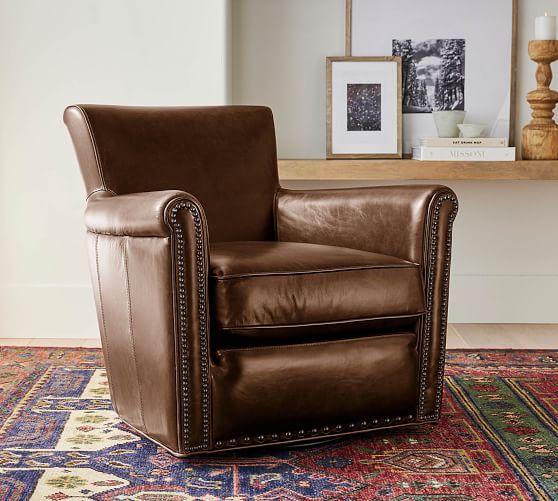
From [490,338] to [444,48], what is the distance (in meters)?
1.18

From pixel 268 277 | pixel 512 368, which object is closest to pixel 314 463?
pixel 268 277

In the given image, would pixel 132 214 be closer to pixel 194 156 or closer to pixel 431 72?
pixel 194 156

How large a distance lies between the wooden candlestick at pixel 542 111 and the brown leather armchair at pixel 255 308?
4.24ft

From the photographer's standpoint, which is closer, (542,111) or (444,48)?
(542,111)

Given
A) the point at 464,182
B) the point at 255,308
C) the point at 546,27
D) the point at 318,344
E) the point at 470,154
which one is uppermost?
the point at 546,27

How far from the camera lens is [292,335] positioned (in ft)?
6.69

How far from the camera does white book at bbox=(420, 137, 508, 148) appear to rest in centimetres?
346

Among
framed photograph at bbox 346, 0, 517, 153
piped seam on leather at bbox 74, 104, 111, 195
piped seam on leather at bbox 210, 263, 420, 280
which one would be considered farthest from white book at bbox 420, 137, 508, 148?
piped seam on leather at bbox 74, 104, 111, 195

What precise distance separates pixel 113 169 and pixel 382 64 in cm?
159

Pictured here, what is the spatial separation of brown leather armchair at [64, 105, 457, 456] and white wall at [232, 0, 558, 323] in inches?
51.5

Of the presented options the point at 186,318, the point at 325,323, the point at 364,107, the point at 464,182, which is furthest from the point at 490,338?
the point at 186,318

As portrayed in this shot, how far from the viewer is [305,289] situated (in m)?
2.02

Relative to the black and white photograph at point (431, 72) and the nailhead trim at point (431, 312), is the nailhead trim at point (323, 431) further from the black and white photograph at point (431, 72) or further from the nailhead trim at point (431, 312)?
the black and white photograph at point (431, 72)

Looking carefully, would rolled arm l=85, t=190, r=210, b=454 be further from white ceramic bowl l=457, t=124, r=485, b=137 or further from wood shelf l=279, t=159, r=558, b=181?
white ceramic bowl l=457, t=124, r=485, b=137
